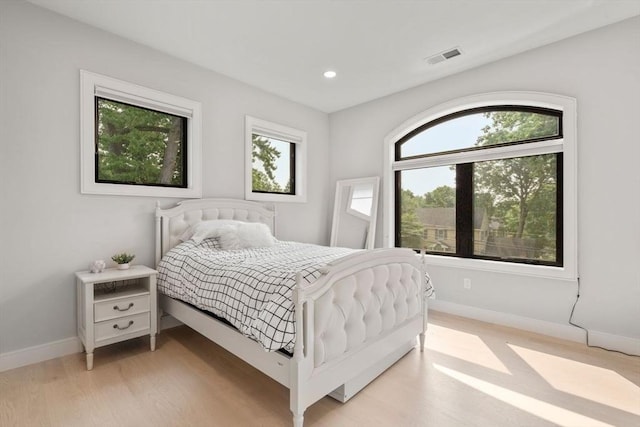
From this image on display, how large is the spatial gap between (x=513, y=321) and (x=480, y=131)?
2.08 m

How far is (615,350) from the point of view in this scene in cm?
251

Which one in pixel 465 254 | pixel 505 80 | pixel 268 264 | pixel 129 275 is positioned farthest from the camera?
pixel 465 254

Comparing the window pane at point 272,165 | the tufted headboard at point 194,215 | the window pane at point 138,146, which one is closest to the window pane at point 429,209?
the window pane at point 272,165

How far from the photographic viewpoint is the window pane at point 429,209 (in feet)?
11.9

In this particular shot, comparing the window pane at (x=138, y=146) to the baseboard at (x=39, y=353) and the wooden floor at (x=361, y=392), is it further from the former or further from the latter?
the wooden floor at (x=361, y=392)

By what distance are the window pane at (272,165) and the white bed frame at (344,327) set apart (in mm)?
1909

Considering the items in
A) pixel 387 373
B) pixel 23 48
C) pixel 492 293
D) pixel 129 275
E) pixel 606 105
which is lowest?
pixel 387 373

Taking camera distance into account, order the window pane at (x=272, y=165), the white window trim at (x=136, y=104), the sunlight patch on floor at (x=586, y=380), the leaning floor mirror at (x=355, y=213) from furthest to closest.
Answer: the leaning floor mirror at (x=355, y=213)
the window pane at (x=272, y=165)
the white window trim at (x=136, y=104)
the sunlight patch on floor at (x=586, y=380)

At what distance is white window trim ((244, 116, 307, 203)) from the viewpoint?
371 cm

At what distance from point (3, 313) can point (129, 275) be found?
0.89 meters

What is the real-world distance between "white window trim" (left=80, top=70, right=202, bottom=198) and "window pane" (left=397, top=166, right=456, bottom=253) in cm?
263

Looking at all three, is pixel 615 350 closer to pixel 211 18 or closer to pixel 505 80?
pixel 505 80

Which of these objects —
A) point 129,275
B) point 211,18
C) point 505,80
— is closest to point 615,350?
point 505,80

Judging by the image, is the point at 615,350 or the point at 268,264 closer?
the point at 268,264
